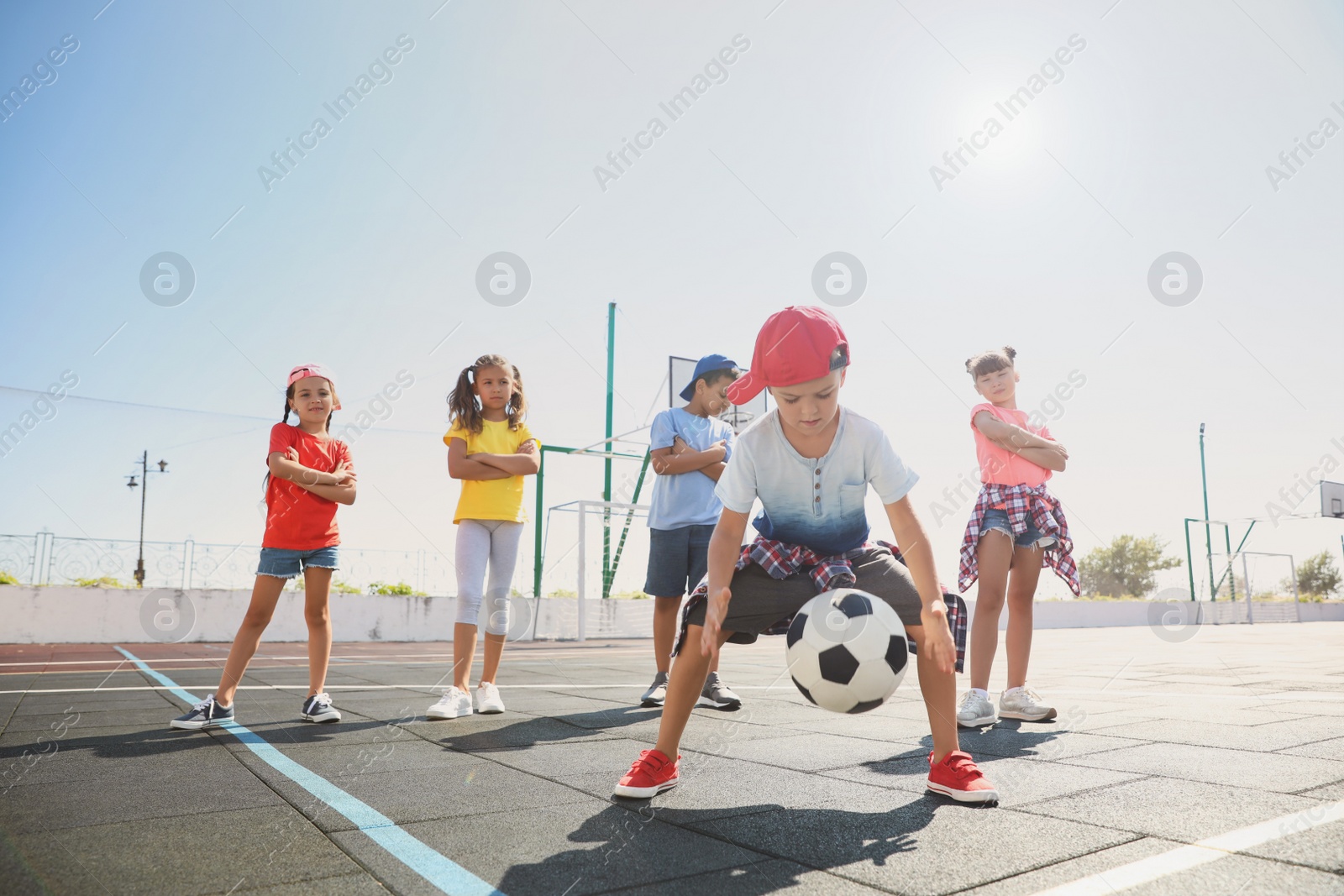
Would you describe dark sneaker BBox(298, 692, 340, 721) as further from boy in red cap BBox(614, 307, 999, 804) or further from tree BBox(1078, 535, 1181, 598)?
tree BBox(1078, 535, 1181, 598)

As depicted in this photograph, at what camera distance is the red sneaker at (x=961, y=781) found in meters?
2.26

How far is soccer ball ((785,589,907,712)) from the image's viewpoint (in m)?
2.38

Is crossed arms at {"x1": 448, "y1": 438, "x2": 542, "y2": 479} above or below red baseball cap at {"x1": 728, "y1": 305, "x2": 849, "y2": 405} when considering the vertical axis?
below

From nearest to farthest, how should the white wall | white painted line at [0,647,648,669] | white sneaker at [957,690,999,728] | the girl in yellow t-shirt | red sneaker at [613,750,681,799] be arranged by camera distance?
1. red sneaker at [613,750,681,799]
2. white sneaker at [957,690,999,728]
3. the girl in yellow t-shirt
4. white painted line at [0,647,648,669]
5. the white wall

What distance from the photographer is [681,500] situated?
15.3 ft

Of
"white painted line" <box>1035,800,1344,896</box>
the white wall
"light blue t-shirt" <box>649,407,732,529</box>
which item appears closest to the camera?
"white painted line" <box>1035,800,1344,896</box>

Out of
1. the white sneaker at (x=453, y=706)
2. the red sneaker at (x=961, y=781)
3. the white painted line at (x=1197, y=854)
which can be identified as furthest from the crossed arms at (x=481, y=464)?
the white painted line at (x=1197, y=854)

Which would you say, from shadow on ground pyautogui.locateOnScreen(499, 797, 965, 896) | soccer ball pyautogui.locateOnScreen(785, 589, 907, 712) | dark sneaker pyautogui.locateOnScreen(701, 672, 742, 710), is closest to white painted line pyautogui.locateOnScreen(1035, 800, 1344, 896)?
shadow on ground pyautogui.locateOnScreen(499, 797, 965, 896)

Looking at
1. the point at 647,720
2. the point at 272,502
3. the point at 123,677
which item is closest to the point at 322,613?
the point at 272,502

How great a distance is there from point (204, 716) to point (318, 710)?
474 mm

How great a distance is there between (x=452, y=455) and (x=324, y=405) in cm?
68

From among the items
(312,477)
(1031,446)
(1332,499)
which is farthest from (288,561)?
(1332,499)

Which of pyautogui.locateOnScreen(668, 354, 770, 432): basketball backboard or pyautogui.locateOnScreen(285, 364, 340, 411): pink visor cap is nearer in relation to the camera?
pyautogui.locateOnScreen(285, 364, 340, 411): pink visor cap

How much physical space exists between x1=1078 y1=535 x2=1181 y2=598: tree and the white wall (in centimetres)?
4985
